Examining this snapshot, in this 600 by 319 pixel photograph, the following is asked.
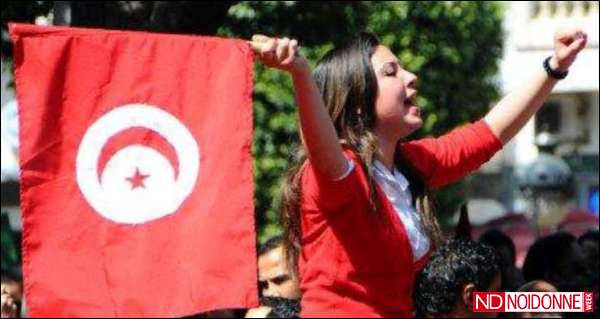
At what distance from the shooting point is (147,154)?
5.45 meters

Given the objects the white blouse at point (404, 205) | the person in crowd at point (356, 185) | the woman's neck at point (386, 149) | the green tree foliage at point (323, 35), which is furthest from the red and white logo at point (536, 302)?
the green tree foliage at point (323, 35)

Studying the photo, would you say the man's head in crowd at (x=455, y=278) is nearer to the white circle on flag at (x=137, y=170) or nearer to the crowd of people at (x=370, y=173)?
the crowd of people at (x=370, y=173)

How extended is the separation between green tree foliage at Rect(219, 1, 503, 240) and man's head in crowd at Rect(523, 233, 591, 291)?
1.42m

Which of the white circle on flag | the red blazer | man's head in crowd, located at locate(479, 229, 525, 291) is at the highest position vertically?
the white circle on flag

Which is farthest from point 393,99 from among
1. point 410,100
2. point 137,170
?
point 137,170

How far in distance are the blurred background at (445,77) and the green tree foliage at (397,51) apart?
13mm

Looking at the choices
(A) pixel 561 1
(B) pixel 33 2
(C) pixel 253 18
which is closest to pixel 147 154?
(B) pixel 33 2

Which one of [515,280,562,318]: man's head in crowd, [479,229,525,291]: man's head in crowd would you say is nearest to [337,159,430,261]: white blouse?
[515,280,562,318]: man's head in crowd

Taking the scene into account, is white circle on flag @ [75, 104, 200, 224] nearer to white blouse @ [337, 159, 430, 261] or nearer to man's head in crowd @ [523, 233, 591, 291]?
white blouse @ [337, 159, 430, 261]

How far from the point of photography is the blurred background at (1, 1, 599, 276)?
10469mm

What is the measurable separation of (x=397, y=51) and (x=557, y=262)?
12.8m

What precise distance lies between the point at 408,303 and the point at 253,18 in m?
6.59

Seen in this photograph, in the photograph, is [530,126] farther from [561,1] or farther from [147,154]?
[147,154]

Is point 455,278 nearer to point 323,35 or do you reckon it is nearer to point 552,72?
point 552,72
